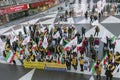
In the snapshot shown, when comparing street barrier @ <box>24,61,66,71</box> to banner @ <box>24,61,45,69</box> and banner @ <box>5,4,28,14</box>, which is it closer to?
banner @ <box>24,61,45,69</box>

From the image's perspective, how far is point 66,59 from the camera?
15.5 metres

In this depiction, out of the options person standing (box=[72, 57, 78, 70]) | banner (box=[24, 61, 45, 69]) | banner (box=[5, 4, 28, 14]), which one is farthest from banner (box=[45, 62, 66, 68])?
banner (box=[5, 4, 28, 14])

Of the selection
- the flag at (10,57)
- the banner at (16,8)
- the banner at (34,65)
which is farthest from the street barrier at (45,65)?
the banner at (16,8)

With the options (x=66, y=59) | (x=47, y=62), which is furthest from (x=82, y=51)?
(x=47, y=62)

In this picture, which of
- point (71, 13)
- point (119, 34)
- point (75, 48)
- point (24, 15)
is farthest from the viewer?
point (24, 15)

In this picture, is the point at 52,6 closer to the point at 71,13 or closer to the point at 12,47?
the point at 71,13

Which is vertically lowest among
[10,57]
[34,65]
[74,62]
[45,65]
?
[34,65]

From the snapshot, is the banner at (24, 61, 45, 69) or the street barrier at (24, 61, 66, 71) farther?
the banner at (24, 61, 45, 69)

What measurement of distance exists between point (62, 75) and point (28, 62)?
11.3 feet

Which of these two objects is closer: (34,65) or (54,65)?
(54,65)

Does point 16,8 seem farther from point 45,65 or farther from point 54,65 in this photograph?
point 54,65

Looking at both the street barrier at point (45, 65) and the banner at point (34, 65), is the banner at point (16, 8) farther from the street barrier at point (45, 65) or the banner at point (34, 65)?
the street barrier at point (45, 65)

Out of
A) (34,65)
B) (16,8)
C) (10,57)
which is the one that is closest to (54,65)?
(34,65)

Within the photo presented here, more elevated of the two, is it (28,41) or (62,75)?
(28,41)
